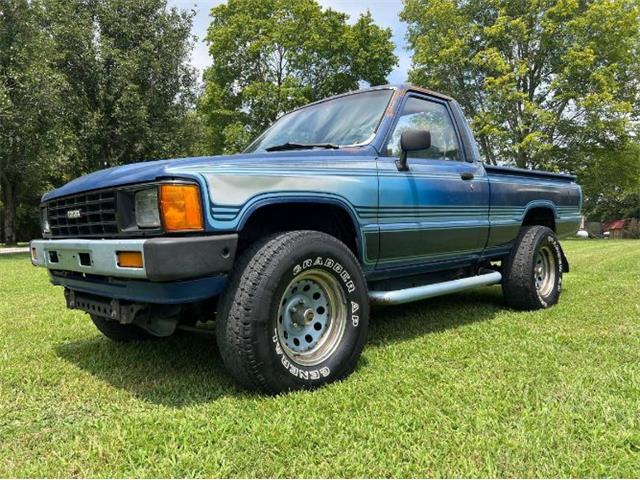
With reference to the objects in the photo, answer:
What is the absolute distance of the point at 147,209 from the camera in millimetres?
2797

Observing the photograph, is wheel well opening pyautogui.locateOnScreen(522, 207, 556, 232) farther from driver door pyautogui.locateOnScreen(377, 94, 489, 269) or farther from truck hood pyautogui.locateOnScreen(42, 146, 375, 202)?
truck hood pyautogui.locateOnScreen(42, 146, 375, 202)

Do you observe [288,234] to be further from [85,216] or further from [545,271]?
[545,271]

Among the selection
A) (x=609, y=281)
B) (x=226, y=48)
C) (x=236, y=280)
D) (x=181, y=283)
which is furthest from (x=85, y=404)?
(x=226, y=48)

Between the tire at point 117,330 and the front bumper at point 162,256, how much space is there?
3.32ft

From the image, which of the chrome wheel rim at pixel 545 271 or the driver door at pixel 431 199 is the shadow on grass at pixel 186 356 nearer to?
the chrome wheel rim at pixel 545 271

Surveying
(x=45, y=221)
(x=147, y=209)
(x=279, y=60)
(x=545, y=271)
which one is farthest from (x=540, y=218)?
(x=279, y=60)

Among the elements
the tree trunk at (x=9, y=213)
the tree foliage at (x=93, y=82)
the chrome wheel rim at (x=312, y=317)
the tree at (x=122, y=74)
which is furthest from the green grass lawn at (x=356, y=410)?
the tree trunk at (x=9, y=213)

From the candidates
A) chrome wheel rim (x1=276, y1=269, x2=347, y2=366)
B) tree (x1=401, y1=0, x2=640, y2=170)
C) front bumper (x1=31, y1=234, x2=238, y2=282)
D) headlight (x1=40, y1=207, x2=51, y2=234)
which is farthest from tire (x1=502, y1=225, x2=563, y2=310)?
tree (x1=401, y1=0, x2=640, y2=170)

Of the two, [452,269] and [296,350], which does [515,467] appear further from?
[452,269]

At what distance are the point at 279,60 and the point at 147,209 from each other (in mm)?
27413

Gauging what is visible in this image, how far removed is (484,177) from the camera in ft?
15.4

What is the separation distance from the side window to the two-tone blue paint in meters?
0.07

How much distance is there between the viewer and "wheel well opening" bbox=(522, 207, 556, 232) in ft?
18.3

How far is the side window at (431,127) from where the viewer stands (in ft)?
13.3
